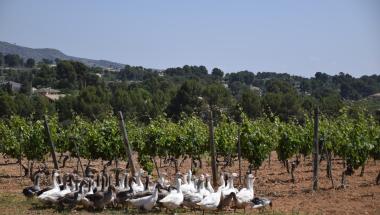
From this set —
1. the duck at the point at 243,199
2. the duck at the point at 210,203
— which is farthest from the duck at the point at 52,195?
the duck at the point at 243,199

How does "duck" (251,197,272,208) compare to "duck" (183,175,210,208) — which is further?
"duck" (183,175,210,208)

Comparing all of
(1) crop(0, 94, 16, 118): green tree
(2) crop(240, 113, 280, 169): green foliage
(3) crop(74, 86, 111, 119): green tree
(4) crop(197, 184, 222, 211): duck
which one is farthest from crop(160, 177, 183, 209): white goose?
(1) crop(0, 94, 16, 118): green tree

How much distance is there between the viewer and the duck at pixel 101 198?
49.8 ft

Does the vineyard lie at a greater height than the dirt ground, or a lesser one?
greater

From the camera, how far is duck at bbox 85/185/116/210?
1518cm

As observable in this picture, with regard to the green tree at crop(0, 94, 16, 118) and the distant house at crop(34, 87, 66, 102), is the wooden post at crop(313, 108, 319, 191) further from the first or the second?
the distant house at crop(34, 87, 66, 102)

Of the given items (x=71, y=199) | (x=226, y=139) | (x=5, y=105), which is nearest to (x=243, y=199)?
(x=71, y=199)

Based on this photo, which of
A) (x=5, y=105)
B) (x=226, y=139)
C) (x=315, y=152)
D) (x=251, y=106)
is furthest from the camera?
(x=251, y=106)

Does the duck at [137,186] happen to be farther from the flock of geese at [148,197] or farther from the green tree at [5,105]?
the green tree at [5,105]

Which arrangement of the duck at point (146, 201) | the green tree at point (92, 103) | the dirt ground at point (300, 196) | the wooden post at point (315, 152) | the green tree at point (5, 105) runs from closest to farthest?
the duck at point (146, 201) < the dirt ground at point (300, 196) < the wooden post at point (315, 152) < the green tree at point (5, 105) < the green tree at point (92, 103)

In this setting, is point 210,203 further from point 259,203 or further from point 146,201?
point 146,201

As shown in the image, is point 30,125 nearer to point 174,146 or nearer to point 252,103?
point 174,146

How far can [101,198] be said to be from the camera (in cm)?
1517

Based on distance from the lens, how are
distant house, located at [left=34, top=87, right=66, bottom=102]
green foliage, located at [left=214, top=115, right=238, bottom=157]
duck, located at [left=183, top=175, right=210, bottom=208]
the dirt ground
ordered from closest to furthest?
duck, located at [left=183, top=175, right=210, bottom=208]
the dirt ground
green foliage, located at [left=214, top=115, right=238, bottom=157]
distant house, located at [left=34, top=87, right=66, bottom=102]
